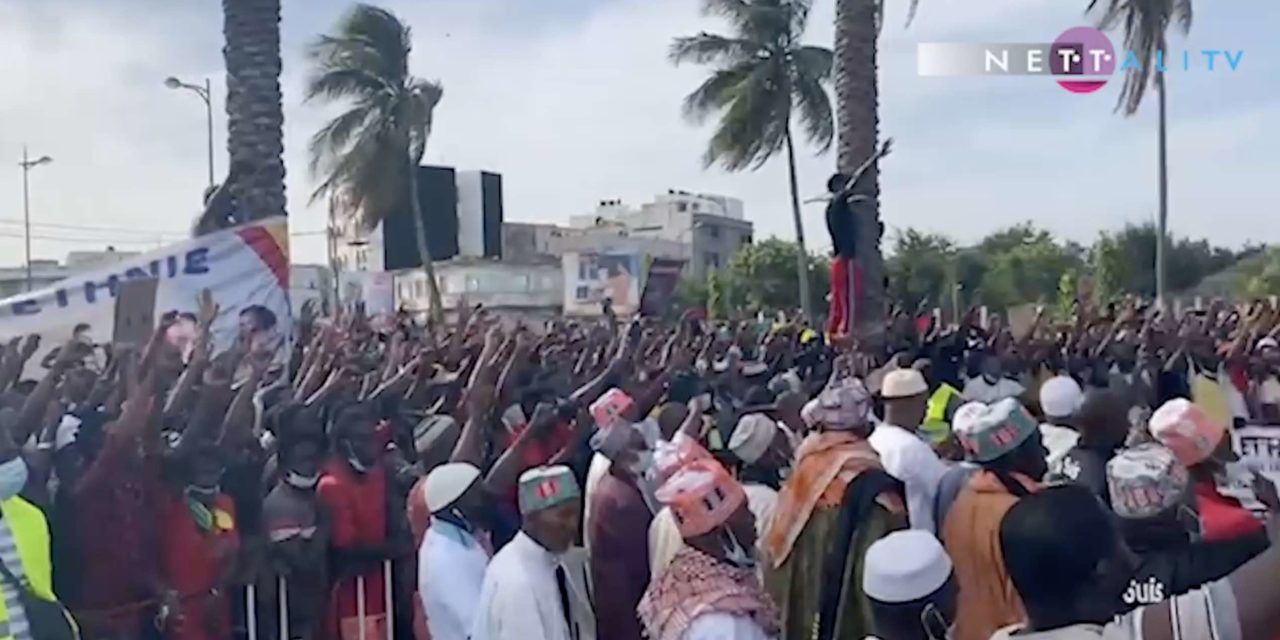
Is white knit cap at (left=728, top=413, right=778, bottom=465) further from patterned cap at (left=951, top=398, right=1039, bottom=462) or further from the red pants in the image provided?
the red pants

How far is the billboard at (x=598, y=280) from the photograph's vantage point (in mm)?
45344

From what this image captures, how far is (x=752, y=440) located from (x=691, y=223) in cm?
7306

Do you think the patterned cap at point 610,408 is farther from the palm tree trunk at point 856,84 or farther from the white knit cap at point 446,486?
the palm tree trunk at point 856,84

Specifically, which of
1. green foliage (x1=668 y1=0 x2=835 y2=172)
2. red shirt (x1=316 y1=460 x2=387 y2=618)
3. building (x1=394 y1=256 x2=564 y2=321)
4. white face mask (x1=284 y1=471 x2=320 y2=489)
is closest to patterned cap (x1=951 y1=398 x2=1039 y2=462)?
red shirt (x1=316 y1=460 x2=387 y2=618)

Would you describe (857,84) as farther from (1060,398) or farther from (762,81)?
(762,81)

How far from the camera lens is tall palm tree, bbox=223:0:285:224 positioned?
10781mm

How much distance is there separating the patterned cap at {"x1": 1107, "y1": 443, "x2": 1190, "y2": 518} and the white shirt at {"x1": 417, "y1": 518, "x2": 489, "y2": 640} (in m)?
2.17

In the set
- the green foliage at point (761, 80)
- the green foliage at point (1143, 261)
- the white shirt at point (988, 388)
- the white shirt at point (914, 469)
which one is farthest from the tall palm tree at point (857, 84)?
the green foliage at point (1143, 261)

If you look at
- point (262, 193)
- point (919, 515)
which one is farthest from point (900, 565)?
point (262, 193)

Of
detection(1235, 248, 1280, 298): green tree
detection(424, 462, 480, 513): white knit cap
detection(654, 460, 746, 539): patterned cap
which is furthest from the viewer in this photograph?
detection(1235, 248, 1280, 298): green tree

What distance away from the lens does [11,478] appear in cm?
456

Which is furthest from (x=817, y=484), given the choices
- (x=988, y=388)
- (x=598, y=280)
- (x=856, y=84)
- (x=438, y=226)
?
(x=438, y=226)

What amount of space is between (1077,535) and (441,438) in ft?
14.1

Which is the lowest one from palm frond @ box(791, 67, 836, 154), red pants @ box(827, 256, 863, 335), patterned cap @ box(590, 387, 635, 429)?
patterned cap @ box(590, 387, 635, 429)
